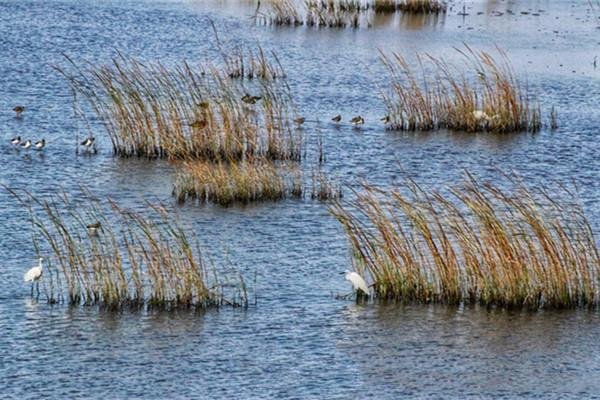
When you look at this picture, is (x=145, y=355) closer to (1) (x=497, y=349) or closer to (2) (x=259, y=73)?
(1) (x=497, y=349)

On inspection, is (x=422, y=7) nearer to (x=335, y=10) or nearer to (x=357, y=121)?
(x=335, y=10)

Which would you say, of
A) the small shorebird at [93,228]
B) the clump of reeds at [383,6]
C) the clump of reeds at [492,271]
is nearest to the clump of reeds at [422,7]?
the clump of reeds at [383,6]

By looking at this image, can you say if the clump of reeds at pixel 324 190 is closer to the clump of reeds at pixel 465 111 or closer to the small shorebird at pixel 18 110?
the clump of reeds at pixel 465 111

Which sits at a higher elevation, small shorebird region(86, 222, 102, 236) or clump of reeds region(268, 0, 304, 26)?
clump of reeds region(268, 0, 304, 26)

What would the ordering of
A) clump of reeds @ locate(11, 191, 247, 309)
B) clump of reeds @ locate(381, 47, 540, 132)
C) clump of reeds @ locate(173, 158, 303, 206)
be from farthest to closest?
clump of reeds @ locate(381, 47, 540, 132) < clump of reeds @ locate(173, 158, 303, 206) < clump of reeds @ locate(11, 191, 247, 309)

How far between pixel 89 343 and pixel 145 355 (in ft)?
1.85

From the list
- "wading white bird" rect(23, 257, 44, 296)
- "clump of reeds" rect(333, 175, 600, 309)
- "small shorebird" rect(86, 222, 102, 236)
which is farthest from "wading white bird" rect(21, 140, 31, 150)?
"clump of reeds" rect(333, 175, 600, 309)

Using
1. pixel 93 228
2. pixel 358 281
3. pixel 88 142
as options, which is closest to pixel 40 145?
pixel 88 142

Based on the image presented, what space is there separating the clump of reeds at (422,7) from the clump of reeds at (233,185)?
76.1 feet

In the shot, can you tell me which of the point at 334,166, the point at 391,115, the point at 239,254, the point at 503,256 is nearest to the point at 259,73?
the point at 391,115

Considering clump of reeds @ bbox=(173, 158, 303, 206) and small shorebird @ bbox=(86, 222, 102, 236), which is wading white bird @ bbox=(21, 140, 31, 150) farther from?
small shorebird @ bbox=(86, 222, 102, 236)

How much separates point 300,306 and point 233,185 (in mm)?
4871

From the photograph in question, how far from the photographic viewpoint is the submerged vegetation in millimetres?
38125

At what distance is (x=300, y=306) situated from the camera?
14.0 m
